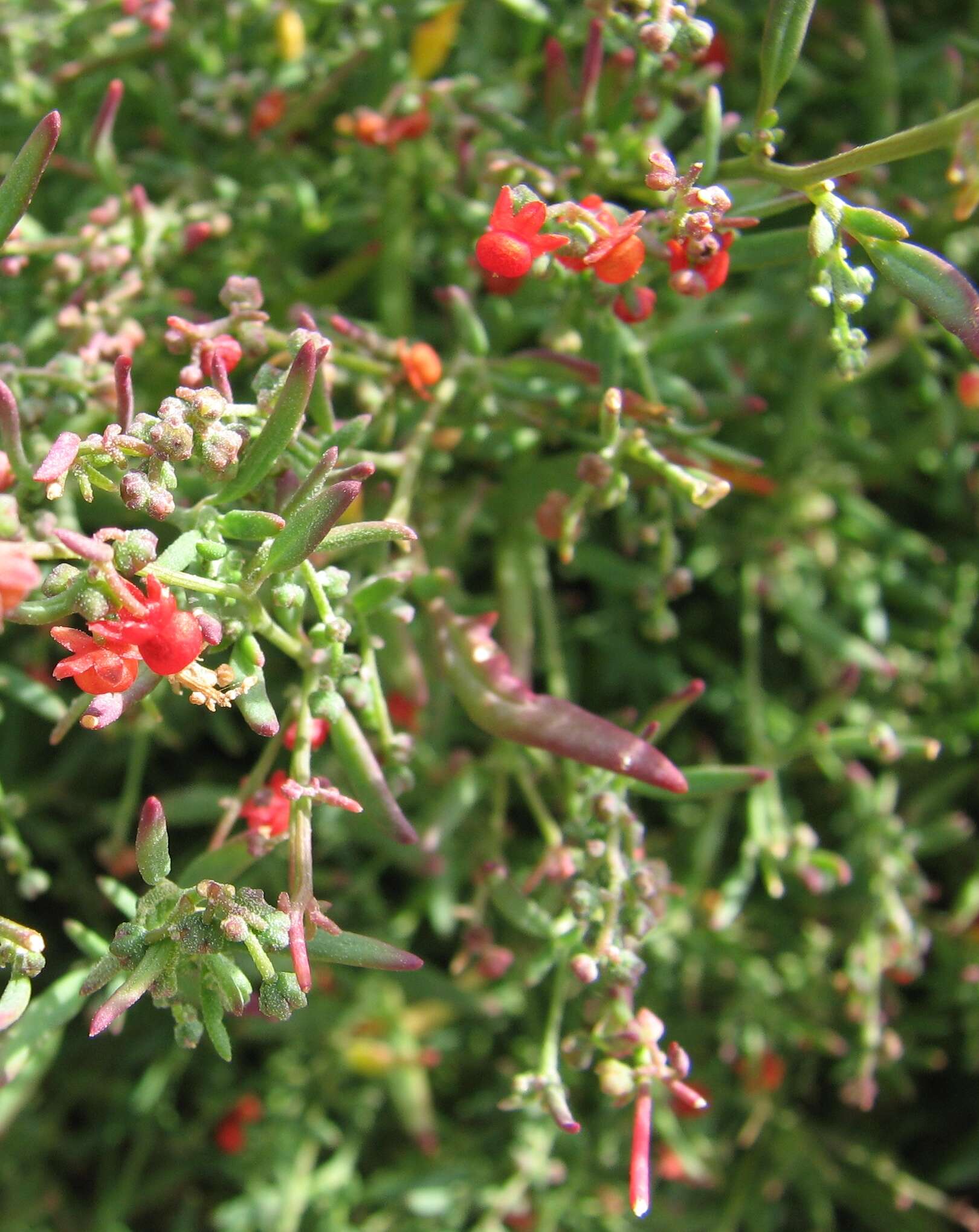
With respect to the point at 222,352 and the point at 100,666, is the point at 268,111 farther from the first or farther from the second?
the point at 100,666

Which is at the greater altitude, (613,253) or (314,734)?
(613,253)

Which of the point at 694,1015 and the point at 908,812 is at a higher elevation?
the point at 908,812

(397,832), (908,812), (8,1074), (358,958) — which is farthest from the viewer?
(908,812)

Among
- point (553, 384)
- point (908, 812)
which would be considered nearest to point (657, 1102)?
point (908, 812)

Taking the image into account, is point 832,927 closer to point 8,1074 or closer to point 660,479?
point 660,479

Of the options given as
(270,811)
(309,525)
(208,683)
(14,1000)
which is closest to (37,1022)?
(14,1000)

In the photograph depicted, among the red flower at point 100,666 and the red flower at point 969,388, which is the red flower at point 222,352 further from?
the red flower at point 969,388
